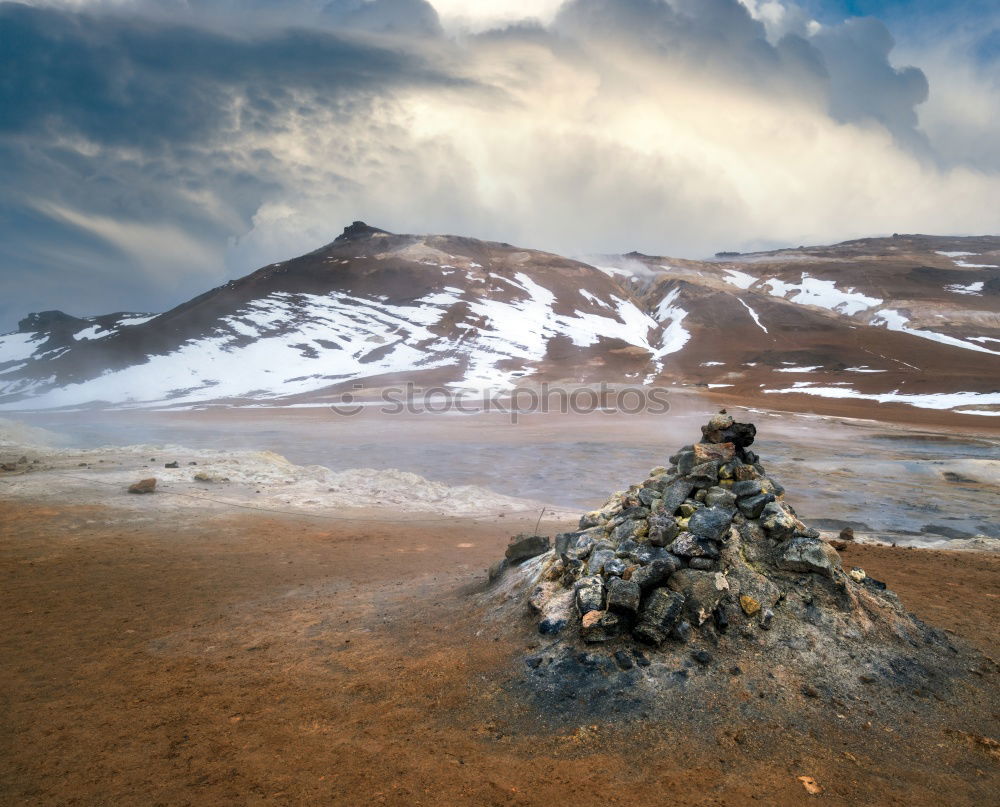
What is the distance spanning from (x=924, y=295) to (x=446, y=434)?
9686 centimetres

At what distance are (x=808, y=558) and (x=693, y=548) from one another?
1.16m

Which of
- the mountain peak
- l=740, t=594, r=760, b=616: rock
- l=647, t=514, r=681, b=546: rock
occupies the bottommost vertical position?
l=740, t=594, r=760, b=616: rock

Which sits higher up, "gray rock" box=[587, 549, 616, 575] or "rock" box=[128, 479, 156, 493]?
"gray rock" box=[587, 549, 616, 575]

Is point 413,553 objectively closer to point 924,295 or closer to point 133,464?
point 133,464

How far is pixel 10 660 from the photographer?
5.83 m

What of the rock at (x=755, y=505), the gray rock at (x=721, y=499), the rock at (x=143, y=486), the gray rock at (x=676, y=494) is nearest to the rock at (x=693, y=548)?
the gray rock at (x=676, y=494)

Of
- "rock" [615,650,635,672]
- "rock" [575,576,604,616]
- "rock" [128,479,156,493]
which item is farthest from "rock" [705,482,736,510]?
"rock" [128,479,156,493]

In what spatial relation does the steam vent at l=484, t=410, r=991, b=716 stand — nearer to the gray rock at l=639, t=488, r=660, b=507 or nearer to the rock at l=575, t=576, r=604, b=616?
the rock at l=575, t=576, r=604, b=616

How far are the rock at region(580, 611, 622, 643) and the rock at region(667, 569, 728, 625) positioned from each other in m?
0.67

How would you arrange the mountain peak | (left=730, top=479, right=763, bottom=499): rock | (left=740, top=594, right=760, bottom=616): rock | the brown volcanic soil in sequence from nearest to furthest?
1. the brown volcanic soil
2. (left=740, top=594, right=760, bottom=616): rock
3. (left=730, top=479, right=763, bottom=499): rock
4. the mountain peak

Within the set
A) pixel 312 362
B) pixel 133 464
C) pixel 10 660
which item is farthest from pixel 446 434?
pixel 312 362

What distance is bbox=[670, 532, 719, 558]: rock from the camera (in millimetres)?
5641

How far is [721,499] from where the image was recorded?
20.7 ft

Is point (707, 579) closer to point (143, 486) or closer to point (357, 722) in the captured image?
point (357, 722)
